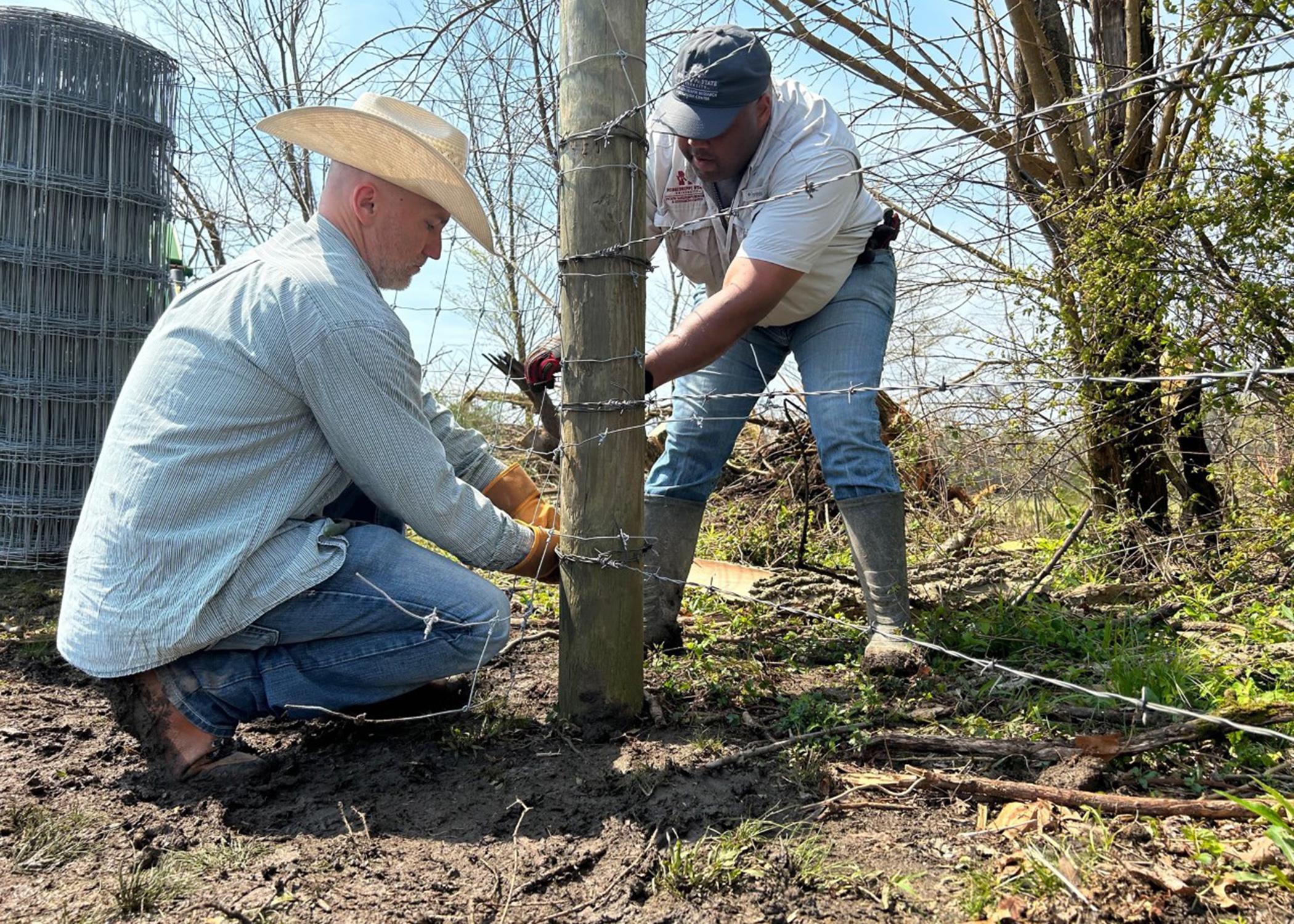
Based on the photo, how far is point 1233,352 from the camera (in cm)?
351

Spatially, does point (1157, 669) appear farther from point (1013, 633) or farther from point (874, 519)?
point (874, 519)

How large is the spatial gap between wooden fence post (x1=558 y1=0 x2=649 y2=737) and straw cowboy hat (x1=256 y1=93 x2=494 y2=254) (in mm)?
325

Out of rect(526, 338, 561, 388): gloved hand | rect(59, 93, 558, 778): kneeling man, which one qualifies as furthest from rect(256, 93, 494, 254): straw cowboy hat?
rect(526, 338, 561, 388): gloved hand

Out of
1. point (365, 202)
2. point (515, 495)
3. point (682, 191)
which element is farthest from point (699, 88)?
point (515, 495)

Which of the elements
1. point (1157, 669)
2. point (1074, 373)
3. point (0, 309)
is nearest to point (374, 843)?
point (1157, 669)

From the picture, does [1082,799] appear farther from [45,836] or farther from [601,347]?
[45,836]

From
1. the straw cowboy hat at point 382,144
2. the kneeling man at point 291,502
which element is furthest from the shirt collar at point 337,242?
the straw cowboy hat at point 382,144

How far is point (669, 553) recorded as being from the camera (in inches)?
123

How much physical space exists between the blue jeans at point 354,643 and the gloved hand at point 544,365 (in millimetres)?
563

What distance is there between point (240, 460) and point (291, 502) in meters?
0.15

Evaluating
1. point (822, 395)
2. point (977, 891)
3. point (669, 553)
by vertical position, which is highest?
point (822, 395)

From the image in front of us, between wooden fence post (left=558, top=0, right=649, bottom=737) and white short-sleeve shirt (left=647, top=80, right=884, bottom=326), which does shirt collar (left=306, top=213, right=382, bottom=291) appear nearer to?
wooden fence post (left=558, top=0, right=649, bottom=737)

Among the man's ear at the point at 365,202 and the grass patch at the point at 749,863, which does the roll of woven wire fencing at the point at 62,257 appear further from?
the grass patch at the point at 749,863

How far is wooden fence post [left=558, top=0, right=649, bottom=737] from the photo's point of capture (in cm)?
226
